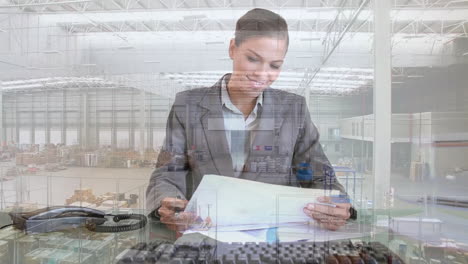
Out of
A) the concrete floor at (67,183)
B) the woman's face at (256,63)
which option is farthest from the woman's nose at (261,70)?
the concrete floor at (67,183)

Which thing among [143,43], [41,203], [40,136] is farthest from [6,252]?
[143,43]

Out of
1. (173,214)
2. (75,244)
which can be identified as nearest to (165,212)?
(173,214)

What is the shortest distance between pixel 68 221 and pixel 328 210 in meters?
0.73

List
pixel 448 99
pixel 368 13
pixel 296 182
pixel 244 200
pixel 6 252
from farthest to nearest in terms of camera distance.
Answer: pixel 368 13 < pixel 448 99 < pixel 296 182 < pixel 244 200 < pixel 6 252

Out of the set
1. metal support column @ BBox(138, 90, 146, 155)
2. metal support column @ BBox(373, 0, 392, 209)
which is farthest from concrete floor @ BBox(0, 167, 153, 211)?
metal support column @ BBox(373, 0, 392, 209)

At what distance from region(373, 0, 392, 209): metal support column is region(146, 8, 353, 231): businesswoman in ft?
1.54

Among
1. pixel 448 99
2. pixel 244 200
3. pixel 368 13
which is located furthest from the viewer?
pixel 368 13

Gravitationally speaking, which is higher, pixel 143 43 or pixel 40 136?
pixel 143 43

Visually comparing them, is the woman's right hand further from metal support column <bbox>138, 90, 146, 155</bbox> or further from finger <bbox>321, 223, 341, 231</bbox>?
metal support column <bbox>138, 90, 146, 155</bbox>

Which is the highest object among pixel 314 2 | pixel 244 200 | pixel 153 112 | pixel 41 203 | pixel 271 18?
pixel 314 2

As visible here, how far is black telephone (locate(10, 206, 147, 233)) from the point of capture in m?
0.66

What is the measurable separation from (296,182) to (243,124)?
29 centimetres

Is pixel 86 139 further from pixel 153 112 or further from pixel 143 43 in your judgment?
pixel 143 43

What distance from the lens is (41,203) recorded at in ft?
3.58
